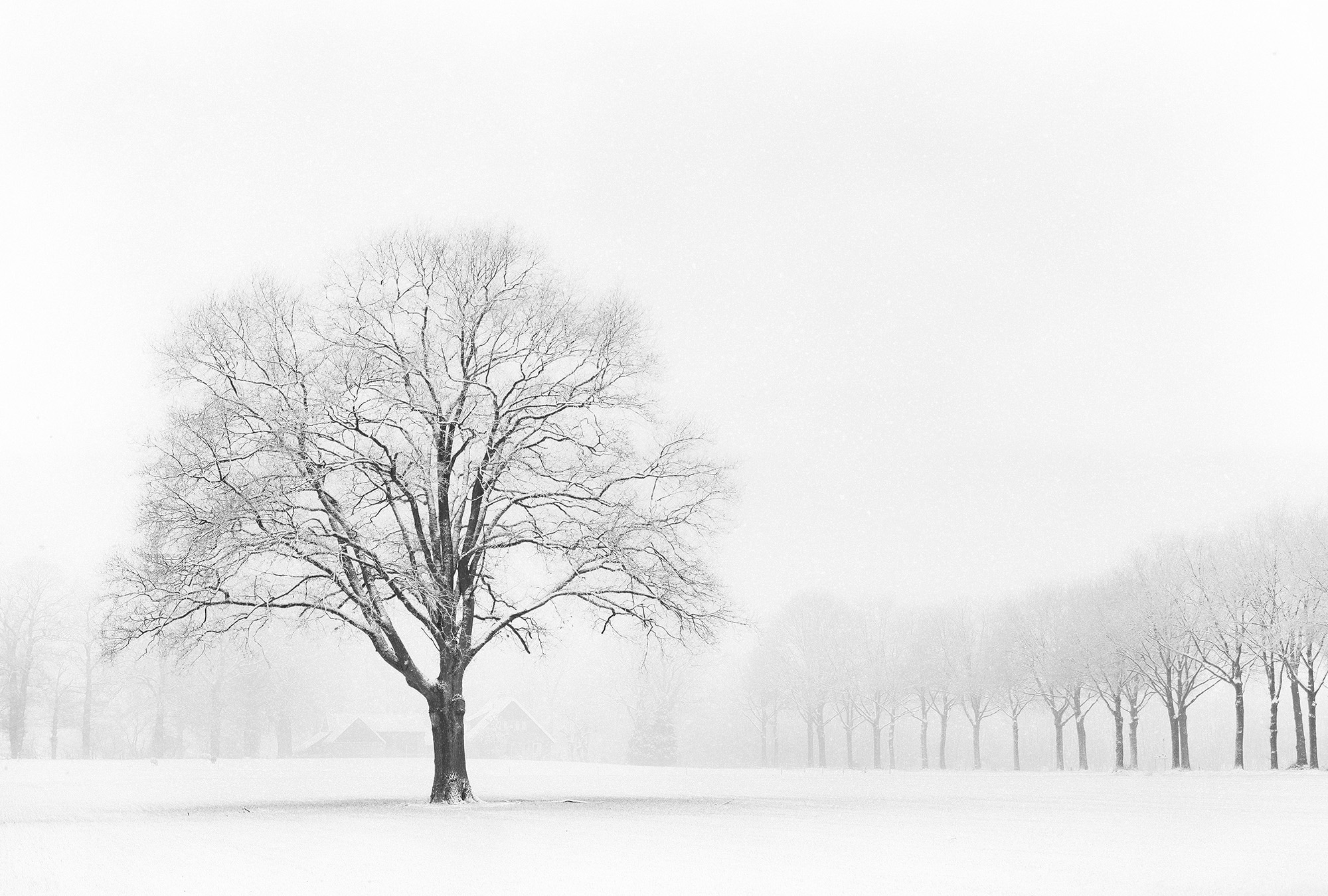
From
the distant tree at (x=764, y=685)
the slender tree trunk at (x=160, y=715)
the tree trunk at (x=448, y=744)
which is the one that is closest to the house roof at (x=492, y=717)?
the distant tree at (x=764, y=685)

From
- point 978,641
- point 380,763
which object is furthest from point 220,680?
point 978,641

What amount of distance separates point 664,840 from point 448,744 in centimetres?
1226

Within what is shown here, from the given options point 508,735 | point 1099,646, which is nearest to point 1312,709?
point 1099,646

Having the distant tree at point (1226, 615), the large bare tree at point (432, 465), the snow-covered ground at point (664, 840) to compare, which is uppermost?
the large bare tree at point (432, 465)

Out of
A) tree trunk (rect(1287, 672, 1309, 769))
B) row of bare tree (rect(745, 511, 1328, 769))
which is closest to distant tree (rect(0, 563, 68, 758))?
row of bare tree (rect(745, 511, 1328, 769))

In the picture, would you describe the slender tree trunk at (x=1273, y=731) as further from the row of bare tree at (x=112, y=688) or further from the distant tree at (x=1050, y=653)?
the row of bare tree at (x=112, y=688)

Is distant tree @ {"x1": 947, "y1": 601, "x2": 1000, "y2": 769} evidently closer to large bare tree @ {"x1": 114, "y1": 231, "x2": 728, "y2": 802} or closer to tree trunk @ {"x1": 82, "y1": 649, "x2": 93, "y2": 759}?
large bare tree @ {"x1": 114, "y1": 231, "x2": 728, "y2": 802}

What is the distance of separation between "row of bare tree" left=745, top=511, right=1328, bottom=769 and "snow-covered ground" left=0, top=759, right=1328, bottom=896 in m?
17.8

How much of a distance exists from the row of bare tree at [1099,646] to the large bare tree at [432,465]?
4018cm

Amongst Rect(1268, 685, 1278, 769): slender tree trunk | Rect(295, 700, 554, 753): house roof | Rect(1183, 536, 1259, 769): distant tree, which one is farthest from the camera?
Rect(295, 700, 554, 753): house roof

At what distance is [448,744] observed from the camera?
104 feet

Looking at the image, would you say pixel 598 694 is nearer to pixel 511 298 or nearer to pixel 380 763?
pixel 380 763

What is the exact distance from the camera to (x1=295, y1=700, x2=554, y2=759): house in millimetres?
125438

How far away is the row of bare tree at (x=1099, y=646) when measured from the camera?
195 feet
